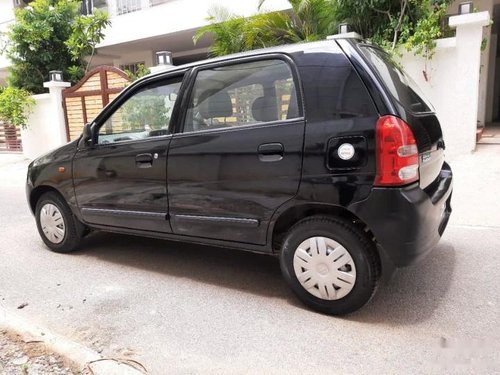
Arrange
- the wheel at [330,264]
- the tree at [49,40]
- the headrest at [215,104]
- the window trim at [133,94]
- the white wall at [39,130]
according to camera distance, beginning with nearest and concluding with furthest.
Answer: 1. the wheel at [330,264]
2. the headrest at [215,104]
3. the window trim at [133,94]
4. the tree at [49,40]
5. the white wall at [39,130]

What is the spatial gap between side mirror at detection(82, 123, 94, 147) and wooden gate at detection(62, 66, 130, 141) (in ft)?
22.8

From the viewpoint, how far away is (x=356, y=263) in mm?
2928

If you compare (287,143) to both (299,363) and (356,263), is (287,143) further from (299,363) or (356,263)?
(299,363)

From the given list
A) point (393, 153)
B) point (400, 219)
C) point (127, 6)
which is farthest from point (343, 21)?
point (127, 6)

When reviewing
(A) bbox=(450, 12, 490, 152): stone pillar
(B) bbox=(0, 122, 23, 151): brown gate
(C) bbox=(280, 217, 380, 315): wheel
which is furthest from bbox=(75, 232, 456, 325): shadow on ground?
(B) bbox=(0, 122, 23, 151): brown gate

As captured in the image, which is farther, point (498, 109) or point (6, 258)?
point (498, 109)

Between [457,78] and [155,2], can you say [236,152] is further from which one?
[155,2]

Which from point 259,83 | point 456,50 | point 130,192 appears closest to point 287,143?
point 259,83

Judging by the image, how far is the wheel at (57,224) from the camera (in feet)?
15.2

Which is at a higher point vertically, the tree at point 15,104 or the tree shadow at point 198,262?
the tree at point 15,104

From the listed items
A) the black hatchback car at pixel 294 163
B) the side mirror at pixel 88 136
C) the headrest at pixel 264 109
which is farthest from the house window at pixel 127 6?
the headrest at pixel 264 109

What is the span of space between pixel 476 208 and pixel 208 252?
3.48 meters

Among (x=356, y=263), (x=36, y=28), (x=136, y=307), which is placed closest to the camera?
(x=356, y=263)

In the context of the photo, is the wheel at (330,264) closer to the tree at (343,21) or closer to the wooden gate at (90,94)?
the tree at (343,21)
